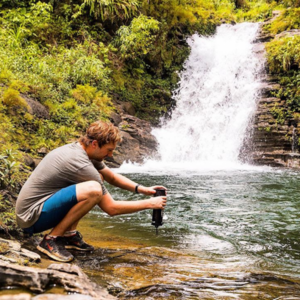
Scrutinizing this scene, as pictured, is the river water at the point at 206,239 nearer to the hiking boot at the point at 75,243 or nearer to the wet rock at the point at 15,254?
the hiking boot at the point at 75,243

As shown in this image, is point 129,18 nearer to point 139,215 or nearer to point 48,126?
point 48,126

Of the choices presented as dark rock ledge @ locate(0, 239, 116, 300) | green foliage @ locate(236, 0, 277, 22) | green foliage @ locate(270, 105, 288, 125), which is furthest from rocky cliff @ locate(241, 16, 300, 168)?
dark rock ledge @ locate(0, 239, 116, 300)

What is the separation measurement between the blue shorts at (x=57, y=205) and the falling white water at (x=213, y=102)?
31.9ft

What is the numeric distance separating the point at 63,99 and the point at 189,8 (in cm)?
1162

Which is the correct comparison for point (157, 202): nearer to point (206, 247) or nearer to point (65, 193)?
point (65, 193)

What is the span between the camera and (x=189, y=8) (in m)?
19.2

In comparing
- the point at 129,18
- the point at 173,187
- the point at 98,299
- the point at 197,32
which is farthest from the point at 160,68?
the point at 98,299

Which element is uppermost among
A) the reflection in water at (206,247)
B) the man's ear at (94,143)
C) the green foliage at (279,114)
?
the green foliage at (279,114)

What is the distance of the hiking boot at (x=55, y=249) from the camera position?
284cm

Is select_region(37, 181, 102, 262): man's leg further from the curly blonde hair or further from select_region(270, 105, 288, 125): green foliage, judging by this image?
select_region(270, 105, 288, 125): green foliage

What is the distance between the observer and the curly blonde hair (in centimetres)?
292

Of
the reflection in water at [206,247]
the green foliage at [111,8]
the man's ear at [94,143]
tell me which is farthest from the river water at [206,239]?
the green foliage at [111,8]

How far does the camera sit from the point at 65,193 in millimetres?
2865

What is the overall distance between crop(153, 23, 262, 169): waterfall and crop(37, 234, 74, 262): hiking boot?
1051 cm
